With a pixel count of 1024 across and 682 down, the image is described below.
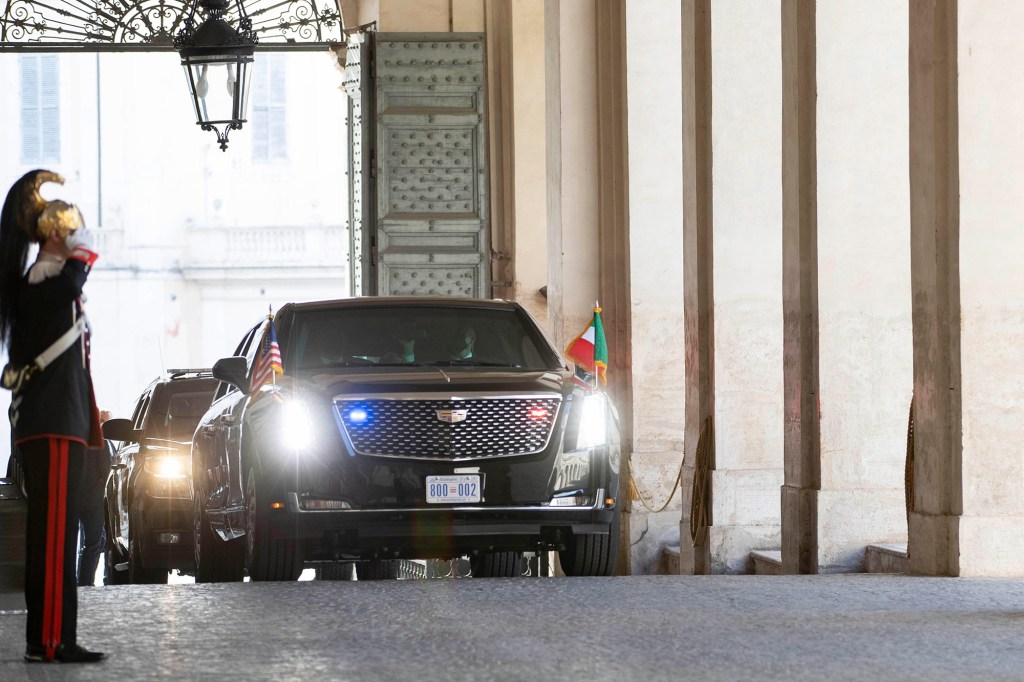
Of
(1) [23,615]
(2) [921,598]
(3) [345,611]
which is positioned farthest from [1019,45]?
(1) [23,615]

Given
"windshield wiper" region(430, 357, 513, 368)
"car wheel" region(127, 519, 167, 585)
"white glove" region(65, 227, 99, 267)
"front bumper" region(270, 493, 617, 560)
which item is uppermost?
"white glove" region(65, 227, 99, 267)

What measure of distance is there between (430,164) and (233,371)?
10564 millimetres

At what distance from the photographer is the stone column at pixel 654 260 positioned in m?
15.9

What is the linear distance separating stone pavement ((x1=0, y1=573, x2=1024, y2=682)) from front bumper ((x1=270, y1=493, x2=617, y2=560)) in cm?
20

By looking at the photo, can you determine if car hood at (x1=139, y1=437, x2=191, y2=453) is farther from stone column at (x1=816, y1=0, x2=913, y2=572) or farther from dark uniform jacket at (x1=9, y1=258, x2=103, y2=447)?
dark uniform jacket at (x1=9, y1=258, x2=103, y2=447)

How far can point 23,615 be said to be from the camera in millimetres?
7832

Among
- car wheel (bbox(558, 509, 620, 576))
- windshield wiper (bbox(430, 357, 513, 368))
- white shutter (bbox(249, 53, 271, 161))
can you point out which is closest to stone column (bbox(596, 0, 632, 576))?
windshield wiper (bbox(430, 357, 513, 368))

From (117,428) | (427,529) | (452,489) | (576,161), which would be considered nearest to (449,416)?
(452,489)

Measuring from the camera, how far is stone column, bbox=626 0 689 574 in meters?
15.9

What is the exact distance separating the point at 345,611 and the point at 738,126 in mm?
6775

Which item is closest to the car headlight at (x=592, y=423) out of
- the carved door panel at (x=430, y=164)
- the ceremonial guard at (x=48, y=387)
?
the ceremonial guard at (x=48, y=387)

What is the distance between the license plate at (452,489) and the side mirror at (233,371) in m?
1.31

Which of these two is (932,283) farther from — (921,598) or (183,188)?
(183,188)

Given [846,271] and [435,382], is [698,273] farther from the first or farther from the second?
[435,382]
